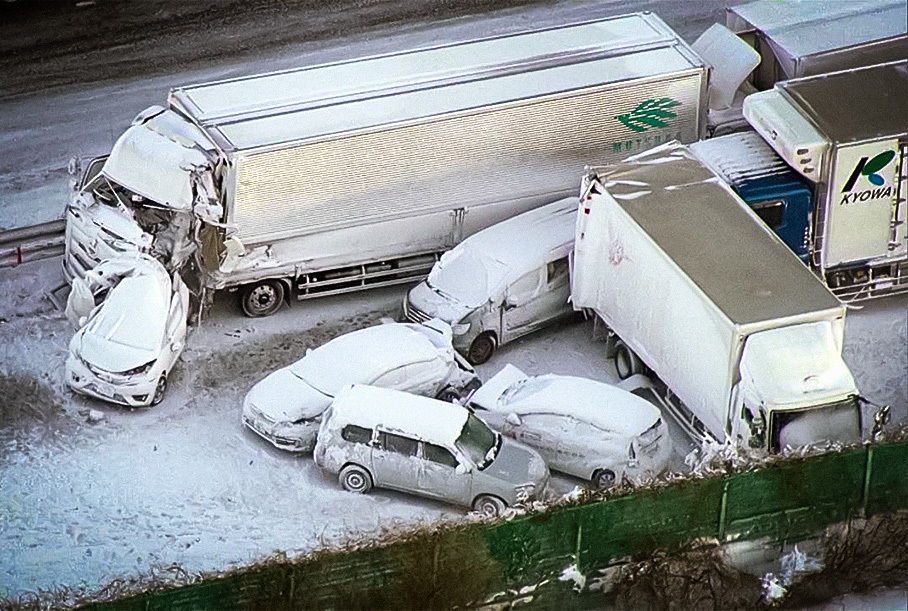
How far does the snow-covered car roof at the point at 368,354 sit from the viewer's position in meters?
20.8

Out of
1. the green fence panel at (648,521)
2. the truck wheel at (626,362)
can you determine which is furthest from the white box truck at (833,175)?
the green fence panel at (648,521)

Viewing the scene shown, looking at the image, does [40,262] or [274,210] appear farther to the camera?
[40,262]

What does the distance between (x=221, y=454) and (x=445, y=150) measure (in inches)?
199

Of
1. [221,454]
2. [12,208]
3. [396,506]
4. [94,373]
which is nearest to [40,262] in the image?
[12,208]

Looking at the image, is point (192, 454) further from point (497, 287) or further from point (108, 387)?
point (497, 287)

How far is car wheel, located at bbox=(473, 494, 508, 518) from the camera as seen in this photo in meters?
19.5

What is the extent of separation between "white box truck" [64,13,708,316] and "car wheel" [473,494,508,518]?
4.58 metres

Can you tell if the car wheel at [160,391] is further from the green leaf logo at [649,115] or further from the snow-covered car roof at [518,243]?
the green leaf logo at [649,115]

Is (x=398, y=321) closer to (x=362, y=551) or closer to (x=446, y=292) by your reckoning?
(x=446, y=292)

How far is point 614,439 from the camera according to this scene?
19.9m

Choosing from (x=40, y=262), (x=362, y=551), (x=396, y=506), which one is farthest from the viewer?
(x=40, y=262)

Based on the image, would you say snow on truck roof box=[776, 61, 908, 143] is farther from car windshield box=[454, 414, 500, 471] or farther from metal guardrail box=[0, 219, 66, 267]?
metal guardrail box=[0, 219, 66, 267]

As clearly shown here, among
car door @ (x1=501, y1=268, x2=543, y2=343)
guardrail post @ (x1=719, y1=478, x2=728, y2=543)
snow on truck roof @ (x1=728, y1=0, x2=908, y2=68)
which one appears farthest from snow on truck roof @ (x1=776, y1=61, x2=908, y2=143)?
guardrail post @ (x1=719, y1=478, x2=728, y2=543)

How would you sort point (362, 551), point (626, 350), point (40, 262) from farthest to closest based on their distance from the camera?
1. point (40, 262)
2. point (626, 350)
3. point (362, 551)
